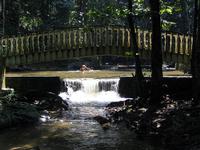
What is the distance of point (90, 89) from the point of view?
27.2m

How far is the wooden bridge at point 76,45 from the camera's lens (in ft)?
75.3

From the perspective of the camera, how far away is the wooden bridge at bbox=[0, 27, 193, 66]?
2295cm

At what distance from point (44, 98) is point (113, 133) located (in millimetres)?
7037

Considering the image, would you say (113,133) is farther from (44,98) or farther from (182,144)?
(44,98)

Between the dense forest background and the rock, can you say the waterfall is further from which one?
the rock

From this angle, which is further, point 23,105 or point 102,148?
point 23,105

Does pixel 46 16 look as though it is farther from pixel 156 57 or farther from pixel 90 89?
pixel 156 57

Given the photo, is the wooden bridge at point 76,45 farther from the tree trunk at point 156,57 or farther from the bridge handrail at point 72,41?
the tree trunk at point 156,57

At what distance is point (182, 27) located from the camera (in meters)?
65.2

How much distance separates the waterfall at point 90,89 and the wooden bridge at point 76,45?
328cm

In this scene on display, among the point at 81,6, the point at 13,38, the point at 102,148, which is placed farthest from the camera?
the point at 81,6

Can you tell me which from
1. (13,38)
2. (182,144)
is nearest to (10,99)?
(13,38)

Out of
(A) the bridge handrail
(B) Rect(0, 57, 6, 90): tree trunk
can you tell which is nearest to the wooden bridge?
(A) the bridge handrail

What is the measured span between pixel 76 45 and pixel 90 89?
4.28 metres
